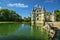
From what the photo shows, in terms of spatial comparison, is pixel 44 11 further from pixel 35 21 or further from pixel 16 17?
pixel 16 17

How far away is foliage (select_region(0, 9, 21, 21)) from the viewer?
33.7 m

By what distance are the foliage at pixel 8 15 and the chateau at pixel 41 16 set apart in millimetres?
4705

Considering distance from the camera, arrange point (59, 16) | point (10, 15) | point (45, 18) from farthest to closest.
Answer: point (10, 15), point (59, 16), point (45, 18)

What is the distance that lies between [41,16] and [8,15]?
9105 millimetres

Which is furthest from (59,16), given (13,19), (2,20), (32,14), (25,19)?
(2,20)

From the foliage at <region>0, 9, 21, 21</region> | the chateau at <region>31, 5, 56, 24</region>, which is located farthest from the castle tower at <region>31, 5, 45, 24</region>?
the foliage at <region>0, 9, 21, 21</region>

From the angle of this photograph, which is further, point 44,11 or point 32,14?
point 32,14

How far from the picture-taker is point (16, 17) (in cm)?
3469

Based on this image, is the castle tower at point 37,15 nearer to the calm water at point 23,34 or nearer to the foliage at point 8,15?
the foliage at point 8,15

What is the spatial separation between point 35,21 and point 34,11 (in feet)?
8.56

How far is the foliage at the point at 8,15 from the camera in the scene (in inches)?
1326

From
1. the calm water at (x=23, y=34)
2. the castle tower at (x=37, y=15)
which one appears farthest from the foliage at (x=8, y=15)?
the calm water at (x=23, y=34)

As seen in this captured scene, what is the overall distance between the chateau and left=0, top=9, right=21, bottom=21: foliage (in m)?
4.71

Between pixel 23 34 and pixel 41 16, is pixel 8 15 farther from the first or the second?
pixel 23 34
